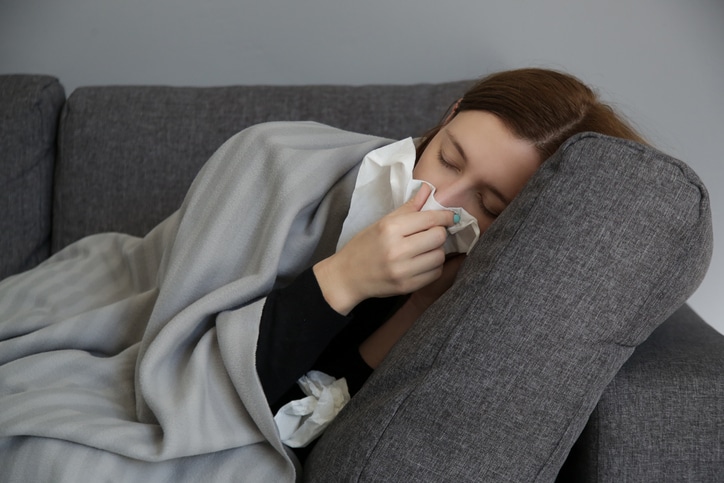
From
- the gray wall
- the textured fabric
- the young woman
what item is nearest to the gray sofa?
the gray wall

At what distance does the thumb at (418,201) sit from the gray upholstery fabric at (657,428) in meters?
0.32

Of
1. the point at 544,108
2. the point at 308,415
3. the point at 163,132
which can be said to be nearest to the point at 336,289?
the point at 308,415

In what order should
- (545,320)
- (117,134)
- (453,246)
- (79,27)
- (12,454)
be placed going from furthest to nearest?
1. (79,27)
2. (117,134)
3. (453,246)
4. (12,454)
5. (545,320)

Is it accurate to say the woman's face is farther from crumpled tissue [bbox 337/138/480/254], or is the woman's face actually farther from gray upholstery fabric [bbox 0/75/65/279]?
gray upholstery fabric [bbox 0/75/65/279]

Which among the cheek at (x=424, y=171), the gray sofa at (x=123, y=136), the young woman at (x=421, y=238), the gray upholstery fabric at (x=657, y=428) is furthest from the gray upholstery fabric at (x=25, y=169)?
the gray upholstery fabric at (x=657, y=428)

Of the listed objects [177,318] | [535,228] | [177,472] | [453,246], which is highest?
[535,228]

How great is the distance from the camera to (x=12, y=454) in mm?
894

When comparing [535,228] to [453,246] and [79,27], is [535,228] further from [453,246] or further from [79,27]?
[79,27]

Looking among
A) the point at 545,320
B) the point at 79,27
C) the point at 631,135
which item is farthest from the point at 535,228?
the point at 79,27

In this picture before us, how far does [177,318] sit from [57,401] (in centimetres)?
19

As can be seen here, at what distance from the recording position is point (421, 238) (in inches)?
35.4

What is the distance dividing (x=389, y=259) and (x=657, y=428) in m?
0.37

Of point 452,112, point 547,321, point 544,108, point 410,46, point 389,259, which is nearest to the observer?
point 547,321

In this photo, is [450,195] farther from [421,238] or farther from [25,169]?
[25,169]
